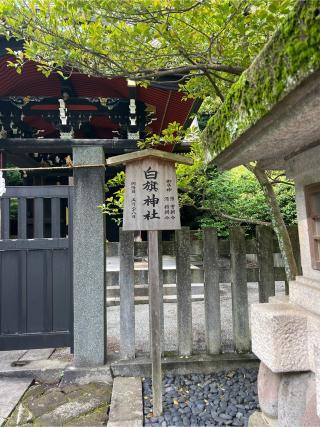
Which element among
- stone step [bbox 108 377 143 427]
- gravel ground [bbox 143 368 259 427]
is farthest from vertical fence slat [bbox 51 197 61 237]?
gravel ground [bbox 143 368 259 427]

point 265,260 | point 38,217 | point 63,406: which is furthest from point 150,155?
point 63,406

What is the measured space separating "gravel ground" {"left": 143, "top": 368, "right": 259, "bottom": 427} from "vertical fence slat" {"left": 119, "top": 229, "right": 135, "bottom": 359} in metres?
0.39

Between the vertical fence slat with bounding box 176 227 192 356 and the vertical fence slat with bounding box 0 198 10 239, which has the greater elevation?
the vertical fence slat with bounding box 0 198 10 239

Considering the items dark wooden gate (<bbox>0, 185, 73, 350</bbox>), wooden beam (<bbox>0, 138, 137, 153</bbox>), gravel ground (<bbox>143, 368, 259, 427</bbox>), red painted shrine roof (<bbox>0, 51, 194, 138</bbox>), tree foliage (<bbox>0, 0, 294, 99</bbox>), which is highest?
red painted shrine roof (<bbox>0, 51, 194, 138</bbox>)

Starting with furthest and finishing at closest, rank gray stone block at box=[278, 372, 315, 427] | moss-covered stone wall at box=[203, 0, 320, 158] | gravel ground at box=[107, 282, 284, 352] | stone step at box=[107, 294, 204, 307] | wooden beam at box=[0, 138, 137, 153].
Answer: stone step at box=[107, 294, 204, 307] < wooden beam at box=[0, 138, 137, 153] < gravel ground at box=[107, 282, 284, 352] < gray stone block at box=[278, 372, 315, 427] < moss-covered stone wall at box=[203, 0, 320, 158]

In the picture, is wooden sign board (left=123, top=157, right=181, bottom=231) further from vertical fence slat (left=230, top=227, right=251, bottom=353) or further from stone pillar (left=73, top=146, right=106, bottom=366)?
vertical fence slat (left=230, top=227, right=251, bottom=353)

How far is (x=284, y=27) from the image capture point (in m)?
0.81

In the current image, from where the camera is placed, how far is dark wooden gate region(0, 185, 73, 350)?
3.31m

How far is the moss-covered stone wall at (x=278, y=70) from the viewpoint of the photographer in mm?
720

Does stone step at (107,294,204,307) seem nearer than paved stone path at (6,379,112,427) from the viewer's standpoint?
No

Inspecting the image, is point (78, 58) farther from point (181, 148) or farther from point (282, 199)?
point (282, 199)

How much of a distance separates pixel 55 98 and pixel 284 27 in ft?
16.0

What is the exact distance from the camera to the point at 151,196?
272 centimetres

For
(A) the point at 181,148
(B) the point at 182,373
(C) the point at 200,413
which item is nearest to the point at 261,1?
(C) the point at 200,413
